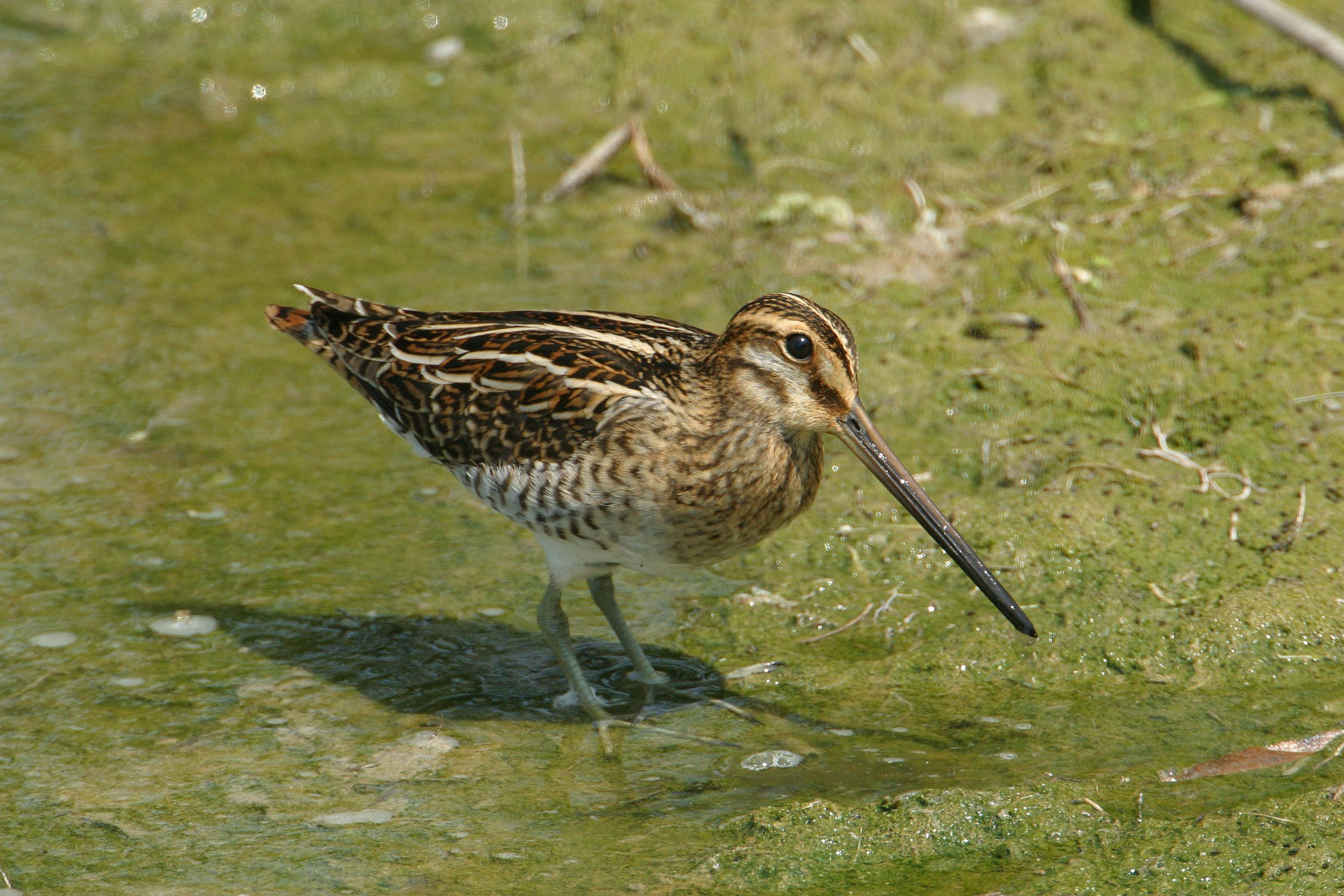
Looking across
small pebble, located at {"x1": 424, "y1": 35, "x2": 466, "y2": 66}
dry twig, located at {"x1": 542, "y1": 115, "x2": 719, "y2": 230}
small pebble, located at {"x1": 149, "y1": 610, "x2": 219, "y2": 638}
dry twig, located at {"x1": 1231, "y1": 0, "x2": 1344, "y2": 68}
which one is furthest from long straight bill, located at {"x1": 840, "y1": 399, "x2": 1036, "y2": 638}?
small pebble, located at {"x1": 424, "y1": 35, "x2": 466, "y2": 66}

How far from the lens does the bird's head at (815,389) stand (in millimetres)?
4223

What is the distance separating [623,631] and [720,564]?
2.11ft

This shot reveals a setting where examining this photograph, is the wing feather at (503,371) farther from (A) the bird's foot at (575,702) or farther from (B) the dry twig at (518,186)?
(B) the dry twig at (518,186)

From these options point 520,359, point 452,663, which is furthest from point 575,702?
point 520,359

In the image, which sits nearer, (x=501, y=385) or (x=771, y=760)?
(x=771, y=760)

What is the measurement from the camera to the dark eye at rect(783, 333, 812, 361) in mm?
4254

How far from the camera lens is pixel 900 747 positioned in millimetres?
4371

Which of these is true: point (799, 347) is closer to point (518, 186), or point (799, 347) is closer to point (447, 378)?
point (447, 378)

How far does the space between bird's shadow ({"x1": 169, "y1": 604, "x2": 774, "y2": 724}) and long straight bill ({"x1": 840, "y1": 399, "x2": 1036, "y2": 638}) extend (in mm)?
808

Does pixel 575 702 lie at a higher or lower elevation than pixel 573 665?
lower

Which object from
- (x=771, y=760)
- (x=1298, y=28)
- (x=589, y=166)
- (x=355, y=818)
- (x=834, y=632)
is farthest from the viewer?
(x=589, y=166)

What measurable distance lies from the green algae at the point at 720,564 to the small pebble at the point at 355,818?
0.03 metres

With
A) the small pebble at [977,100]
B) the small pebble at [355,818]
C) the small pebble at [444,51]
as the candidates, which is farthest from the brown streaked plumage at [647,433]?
the small pebble at [444,51]

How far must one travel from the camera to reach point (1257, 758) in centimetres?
410
